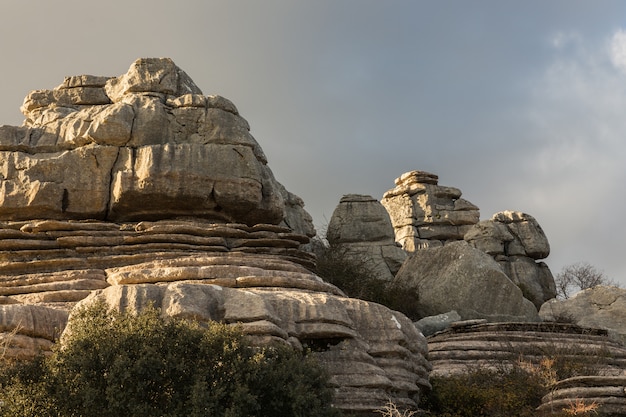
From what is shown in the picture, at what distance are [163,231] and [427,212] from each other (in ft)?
120

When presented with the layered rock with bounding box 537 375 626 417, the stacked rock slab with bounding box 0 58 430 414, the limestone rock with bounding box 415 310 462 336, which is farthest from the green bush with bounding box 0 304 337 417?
the limestone rock with bounding box 415 310 462 336

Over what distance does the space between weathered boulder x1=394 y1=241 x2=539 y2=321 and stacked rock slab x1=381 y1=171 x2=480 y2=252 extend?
846 inches

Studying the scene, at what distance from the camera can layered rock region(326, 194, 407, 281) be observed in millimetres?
40438

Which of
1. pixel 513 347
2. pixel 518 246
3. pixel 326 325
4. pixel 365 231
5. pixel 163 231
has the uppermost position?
pixel 518 246

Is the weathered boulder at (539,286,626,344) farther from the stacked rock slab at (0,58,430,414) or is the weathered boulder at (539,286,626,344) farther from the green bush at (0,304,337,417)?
the green bush at (0,304,337,417)

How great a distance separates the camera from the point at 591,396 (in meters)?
→ 15.0

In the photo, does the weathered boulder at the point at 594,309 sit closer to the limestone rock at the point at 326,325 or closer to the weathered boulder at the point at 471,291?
the weathered boulder at the point at 471,291

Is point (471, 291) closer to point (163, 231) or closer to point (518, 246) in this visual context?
point (163, 231)

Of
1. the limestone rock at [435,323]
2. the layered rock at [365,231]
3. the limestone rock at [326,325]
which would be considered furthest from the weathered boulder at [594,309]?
the limestone rock at [326,325]

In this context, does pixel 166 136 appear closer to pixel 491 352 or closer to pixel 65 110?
pixel 65 110

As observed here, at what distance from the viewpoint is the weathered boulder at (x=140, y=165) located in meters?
21.1

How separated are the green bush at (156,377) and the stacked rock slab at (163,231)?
1443mm

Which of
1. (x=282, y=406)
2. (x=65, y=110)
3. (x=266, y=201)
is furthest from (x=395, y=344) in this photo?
(x=65, y=110)

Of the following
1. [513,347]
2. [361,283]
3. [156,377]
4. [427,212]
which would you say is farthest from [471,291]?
[427,212]
